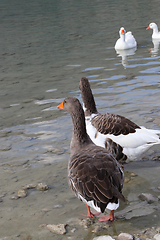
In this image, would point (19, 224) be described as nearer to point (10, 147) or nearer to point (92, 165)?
point (92, 165)

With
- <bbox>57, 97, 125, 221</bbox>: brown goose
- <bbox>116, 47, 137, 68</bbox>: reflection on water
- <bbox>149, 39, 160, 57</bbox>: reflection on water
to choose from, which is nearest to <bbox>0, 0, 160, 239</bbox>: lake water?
<bbox>149, 39, 160, 57</bbox>: reflection on water

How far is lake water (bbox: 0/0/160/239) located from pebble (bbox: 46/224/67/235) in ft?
0.25

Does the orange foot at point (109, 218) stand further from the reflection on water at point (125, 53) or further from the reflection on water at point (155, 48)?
the reflection on water at point (155, 48)

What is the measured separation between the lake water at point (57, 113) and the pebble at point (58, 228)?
8 cm

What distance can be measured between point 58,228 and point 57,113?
493cm

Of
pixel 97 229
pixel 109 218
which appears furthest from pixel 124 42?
pixel 97 229

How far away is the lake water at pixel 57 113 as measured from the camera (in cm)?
461

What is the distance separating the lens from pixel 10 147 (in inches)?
282

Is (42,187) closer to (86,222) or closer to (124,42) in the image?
(86,222)

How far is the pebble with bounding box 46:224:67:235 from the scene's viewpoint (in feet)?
13.8

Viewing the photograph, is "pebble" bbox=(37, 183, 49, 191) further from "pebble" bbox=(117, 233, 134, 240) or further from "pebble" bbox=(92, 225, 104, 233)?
"pebble" bbox=(117, 233, 134, 240)

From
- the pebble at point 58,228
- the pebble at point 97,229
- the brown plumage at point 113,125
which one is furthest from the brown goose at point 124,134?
the pebble at point 58,228

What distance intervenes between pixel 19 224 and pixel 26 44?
52.9 ft

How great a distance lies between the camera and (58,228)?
168 inches
